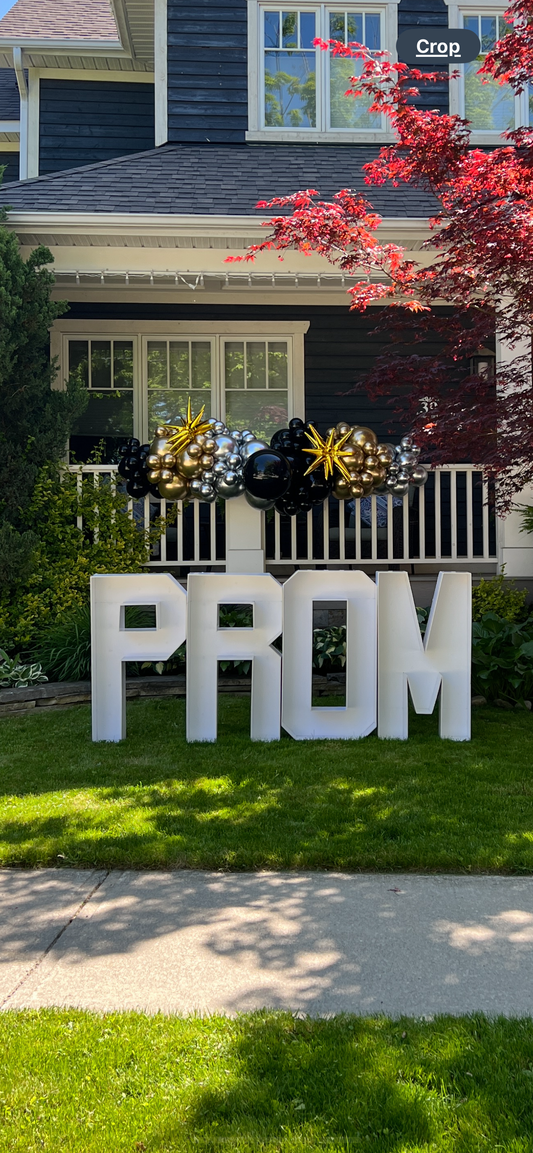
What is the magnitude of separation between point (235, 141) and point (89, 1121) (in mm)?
10238

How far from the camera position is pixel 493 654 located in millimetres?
6867

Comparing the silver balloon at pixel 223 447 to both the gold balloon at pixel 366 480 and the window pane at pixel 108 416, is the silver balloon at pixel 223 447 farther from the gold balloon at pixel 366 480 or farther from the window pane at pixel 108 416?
the window pane at pixel 108 416

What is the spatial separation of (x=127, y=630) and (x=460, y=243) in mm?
3311

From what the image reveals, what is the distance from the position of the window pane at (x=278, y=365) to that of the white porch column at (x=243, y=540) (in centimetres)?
301

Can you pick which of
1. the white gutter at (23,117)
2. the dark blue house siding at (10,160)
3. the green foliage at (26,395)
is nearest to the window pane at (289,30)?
the white gutter at (23,117)

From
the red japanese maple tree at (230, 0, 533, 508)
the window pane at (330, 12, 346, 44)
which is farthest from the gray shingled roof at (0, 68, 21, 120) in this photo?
the red japanese maple tree at (230, 0, 533, 508)

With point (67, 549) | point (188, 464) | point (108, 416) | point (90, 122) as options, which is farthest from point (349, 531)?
point (90, 122)

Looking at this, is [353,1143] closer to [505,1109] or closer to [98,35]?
[505,1109]

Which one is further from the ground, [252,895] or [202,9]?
[202,9]

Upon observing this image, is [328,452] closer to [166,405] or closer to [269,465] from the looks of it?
[269,465]

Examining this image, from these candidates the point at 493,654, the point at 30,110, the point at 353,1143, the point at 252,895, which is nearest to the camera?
the point at 353,1143

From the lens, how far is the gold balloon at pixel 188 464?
740 centimetres

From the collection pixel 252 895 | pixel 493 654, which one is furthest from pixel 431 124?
pixel 252 895

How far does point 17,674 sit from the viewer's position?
22.2 ft
